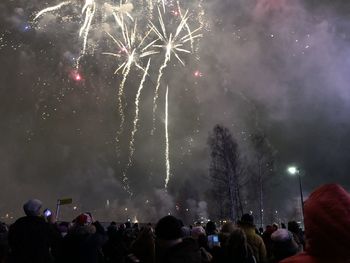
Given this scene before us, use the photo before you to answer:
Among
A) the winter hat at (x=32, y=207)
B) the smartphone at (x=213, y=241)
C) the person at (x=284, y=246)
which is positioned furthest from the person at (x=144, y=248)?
the person at (x=284, y=246)

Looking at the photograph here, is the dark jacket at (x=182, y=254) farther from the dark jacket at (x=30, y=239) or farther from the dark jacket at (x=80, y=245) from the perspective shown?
the dark jacket at (x=80, y=245)

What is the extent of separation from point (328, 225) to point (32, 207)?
509 centimetres

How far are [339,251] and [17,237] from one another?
207 inches

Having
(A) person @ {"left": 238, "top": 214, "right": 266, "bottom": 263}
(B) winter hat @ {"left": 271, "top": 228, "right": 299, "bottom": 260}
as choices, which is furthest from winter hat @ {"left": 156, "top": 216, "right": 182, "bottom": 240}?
(A) person @ {"left": 238, "top": 214, "right": 266, "bottom": 263}

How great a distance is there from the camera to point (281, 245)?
6156 mm

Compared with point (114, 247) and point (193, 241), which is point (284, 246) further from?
point (114, 247)

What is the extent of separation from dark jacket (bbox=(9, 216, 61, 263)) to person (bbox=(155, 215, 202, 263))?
2285mm

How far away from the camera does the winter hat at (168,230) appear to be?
4633mm

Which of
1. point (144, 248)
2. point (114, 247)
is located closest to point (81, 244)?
point (144, 248)

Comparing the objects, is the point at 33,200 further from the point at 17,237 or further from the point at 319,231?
the point at 319,231

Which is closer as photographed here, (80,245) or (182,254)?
(182,254)

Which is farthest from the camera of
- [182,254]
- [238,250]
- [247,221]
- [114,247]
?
[114,247]

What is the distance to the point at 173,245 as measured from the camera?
4.53m

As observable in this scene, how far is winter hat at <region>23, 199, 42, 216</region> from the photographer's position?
243 inches
